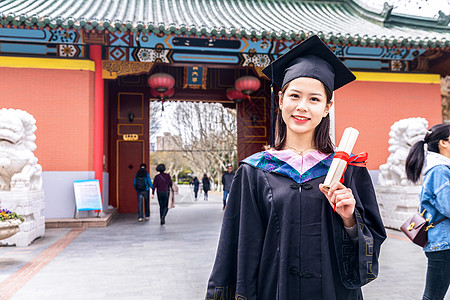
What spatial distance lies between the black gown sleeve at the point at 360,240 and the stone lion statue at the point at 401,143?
6634mm

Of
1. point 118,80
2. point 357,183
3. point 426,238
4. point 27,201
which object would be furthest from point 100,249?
point 118,80

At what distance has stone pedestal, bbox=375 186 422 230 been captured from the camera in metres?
7.24

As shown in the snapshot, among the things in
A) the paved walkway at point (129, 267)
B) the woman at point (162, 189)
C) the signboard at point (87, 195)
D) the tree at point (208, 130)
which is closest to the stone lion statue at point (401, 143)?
the paved walkway at point (129, 267)

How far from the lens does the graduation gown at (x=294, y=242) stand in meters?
1.45

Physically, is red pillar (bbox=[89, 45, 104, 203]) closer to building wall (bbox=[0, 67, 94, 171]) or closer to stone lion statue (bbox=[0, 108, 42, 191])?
building wall (bbox=[0, 67, 94, 171])

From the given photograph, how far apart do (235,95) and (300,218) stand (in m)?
9.49

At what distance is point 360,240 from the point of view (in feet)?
4.65

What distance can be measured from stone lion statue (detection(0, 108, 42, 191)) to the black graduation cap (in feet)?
18.2

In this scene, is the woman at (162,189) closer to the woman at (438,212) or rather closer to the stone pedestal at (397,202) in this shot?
the stone pedestal at (397,202)

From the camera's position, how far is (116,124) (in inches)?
422

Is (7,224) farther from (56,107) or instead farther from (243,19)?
(243,19)

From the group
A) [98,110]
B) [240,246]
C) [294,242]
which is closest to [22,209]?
[98,110]

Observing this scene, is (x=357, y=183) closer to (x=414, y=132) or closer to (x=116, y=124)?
(x=414, y=132)

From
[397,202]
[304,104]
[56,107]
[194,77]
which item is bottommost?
[397,202]
